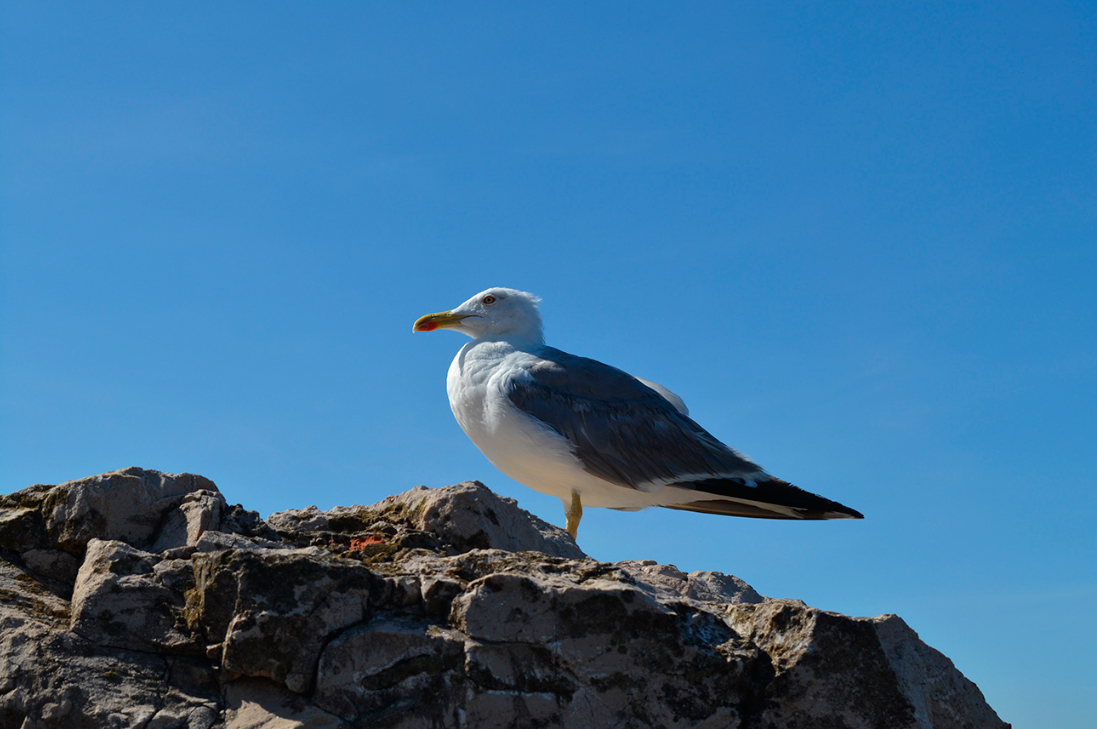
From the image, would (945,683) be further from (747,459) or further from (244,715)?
(747,459)

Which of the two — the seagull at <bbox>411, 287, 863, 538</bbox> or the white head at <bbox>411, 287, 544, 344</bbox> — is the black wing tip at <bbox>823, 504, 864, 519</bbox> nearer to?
the seagull at <bbox>411, 287, 863, 538</bbox>

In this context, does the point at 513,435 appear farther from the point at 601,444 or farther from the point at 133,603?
the point at 133,603

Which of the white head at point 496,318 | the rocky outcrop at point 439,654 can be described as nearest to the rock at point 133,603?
the rocky outcrop at point 439,654

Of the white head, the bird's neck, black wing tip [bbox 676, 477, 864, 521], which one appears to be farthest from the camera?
the white head

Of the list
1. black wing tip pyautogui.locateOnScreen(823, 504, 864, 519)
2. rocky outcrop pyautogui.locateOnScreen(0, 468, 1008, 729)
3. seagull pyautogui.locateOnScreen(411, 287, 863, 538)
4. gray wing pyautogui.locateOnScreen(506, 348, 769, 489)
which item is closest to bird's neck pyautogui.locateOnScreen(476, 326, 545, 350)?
seagull pyautogui.locateOnScreen(411, 287, 863, 538)

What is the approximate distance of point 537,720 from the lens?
4.45 meters

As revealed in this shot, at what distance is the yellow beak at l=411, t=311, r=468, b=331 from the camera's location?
11.0m

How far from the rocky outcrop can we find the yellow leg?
4.26m

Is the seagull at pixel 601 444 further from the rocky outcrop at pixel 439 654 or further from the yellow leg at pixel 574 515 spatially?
the rocky outcrop at pixel 439 654

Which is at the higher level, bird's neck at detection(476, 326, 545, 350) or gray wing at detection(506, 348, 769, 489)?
bird's neck at detection(476, 326, 545, 350)

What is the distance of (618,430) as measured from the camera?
364 inches

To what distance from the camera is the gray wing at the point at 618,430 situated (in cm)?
915

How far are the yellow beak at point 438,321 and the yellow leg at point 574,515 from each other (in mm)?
2692

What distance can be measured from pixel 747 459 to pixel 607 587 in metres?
5.02
